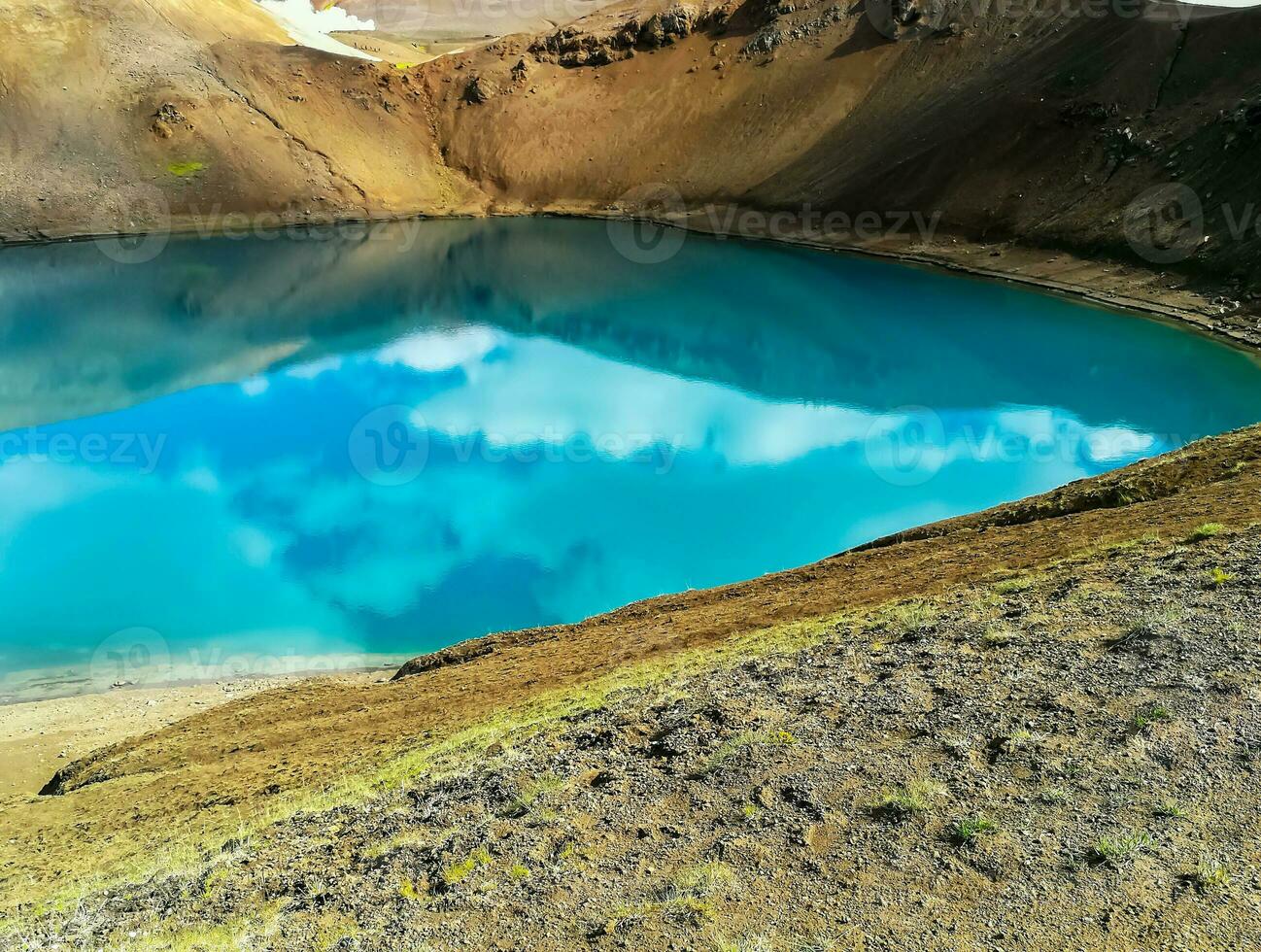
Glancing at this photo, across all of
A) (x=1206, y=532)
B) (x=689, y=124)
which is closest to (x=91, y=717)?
(x=1206, y=532)

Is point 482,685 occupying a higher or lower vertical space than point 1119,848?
lower

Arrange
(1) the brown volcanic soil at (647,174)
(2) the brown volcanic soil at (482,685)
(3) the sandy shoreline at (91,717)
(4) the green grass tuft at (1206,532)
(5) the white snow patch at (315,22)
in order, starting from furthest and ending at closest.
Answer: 1. (5) the white snow patch at (315,22)
2. (3) the sandy shoreline at (91,717)
3. (4) the green grass tuft at (1206,532)
4. (1) the brown volcanic soil at (647,174)
5. (2) the brown volcanic soil at (482,685)

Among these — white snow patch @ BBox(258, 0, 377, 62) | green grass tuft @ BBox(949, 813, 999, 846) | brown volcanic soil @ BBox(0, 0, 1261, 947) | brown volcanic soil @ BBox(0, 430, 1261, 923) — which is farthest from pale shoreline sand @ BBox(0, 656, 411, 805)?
white snow patch @ BBox(258, 0, 377, 62)

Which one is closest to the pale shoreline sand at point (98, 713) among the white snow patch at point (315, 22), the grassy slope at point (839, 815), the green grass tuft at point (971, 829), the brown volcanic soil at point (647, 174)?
the brown volcanic soil at point (647, 174)

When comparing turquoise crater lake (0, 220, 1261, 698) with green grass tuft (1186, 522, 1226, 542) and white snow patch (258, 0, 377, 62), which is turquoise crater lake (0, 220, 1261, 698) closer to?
green grass tuft (1186, 522, 1226, 542)

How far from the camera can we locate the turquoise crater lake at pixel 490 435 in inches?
770

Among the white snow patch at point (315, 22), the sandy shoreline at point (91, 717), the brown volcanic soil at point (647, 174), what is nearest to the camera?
the brown volcanic soil at point (647, 174)

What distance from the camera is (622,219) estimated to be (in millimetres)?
61125

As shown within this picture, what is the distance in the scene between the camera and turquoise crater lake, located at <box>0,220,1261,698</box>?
1955cm

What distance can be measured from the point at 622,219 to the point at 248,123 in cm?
2618

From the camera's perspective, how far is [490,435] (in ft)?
93.1

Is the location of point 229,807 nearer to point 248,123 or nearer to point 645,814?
point 645,814

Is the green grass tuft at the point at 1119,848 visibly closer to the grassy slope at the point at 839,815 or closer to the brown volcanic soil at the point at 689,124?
the grassy slope at the point at 839,815

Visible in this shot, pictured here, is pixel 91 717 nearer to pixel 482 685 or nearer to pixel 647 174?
pixel 482 685
